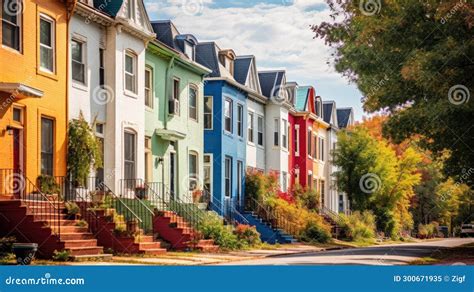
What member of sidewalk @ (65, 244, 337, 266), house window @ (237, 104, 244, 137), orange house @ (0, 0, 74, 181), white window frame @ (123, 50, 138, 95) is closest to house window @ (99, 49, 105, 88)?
white window frame @ (123, 50, 138, 95)

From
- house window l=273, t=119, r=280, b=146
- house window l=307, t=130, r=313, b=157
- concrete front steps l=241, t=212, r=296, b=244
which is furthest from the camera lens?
house window l=307, t=130, r=313, b=157

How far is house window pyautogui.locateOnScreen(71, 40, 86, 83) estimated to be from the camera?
862 inches

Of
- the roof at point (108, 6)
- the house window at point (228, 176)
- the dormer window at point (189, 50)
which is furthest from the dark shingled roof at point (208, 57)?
the roof at point (108, 6)

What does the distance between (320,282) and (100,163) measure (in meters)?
13.4

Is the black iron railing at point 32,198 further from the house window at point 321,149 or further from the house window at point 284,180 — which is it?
the house window at point 321,149

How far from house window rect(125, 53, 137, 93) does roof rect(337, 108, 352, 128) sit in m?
16.5

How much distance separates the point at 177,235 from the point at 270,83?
16.3m

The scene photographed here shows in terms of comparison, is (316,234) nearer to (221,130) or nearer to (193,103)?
(221,130)

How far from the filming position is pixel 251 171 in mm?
34844

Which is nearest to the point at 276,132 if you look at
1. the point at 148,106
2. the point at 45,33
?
the point at 148,106

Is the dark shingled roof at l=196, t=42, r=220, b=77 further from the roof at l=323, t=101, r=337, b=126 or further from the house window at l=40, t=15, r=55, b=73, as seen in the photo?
the roof at l=323, t=101, r=337, b=126

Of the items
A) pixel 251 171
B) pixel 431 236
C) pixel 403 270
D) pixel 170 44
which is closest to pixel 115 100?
pixel 170 44

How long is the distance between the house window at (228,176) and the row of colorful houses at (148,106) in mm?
37

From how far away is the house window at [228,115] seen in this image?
32969 millimetres
